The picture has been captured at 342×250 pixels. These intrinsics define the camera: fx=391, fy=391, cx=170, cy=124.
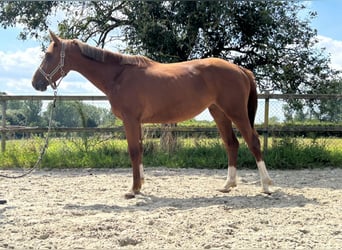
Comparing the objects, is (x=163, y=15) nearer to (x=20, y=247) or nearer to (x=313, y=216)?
(x=313, y=216)

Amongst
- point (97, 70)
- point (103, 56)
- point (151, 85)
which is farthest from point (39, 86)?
point (151, 85)

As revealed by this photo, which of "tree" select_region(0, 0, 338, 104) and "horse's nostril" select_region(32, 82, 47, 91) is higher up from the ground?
"tree" select_region(0, 0, 338, 104)

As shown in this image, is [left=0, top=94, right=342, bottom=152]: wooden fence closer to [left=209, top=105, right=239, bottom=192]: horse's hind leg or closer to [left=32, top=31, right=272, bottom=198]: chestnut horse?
[left=209, top=105, right=239, bottom=192]: horse's hind leg

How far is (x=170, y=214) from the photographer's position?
13.4 ft

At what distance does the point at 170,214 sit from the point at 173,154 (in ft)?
13.9

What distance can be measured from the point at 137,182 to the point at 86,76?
165 cm

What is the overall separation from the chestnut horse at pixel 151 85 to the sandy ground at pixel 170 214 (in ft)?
1.72

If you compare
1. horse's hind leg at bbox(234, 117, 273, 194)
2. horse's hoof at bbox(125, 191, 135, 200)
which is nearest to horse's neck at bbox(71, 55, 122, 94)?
horse's hoof at bbox(125, 191, 135, 200)

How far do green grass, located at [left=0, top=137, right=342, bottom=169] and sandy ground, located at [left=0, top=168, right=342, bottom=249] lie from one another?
3.71ft

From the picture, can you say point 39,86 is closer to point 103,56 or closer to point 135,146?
point 103,56

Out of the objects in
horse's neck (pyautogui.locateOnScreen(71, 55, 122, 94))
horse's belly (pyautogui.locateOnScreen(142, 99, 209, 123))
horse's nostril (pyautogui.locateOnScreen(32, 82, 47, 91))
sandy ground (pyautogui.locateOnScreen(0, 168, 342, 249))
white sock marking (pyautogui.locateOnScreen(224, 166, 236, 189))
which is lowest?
sandy ground (pyautogui.locateOnScreen(0, 168, 342, 249))

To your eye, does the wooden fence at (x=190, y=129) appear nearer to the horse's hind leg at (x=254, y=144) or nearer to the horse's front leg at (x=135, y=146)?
the horse's hind leg at (x=254, y=144)

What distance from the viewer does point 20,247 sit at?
3059 mm

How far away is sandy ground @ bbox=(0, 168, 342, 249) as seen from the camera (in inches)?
126
